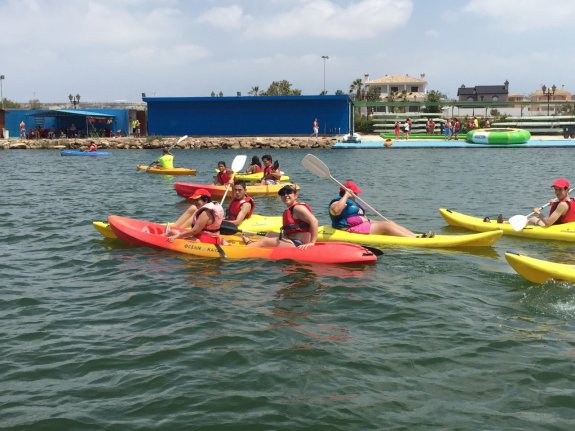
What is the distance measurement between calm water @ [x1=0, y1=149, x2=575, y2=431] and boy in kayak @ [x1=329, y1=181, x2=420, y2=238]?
595mm

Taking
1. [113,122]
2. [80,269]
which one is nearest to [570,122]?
[113,122]

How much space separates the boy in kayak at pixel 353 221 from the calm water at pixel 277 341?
60 cm

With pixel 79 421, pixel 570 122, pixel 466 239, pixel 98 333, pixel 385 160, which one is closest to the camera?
pixel 79 421

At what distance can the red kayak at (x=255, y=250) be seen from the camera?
9.26m

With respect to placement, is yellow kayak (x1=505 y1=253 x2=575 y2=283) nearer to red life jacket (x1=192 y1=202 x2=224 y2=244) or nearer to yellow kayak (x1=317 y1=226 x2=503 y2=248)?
yellow kayak (x1=317 y1=226 x2=503 y2=248)

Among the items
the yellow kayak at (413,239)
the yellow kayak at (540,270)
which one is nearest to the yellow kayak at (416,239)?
the yellow kayak at (413,239)

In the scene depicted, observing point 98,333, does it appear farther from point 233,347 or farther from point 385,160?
point 385,160

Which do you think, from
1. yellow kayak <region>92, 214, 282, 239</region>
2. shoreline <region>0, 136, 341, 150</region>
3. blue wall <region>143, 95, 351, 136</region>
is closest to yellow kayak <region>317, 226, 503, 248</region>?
yellow kayak <region>92, 214, 282, 239</region>

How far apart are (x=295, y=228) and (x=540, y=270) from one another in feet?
11.6

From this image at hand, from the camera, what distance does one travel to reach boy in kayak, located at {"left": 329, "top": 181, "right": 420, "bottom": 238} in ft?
34.4

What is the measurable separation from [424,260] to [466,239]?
3.72 feet

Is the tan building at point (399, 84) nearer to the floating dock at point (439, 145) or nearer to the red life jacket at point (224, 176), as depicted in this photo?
the floating dock at point (439, 145)

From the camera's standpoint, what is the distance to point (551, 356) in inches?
233

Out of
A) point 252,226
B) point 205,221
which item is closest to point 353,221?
point 252,226
